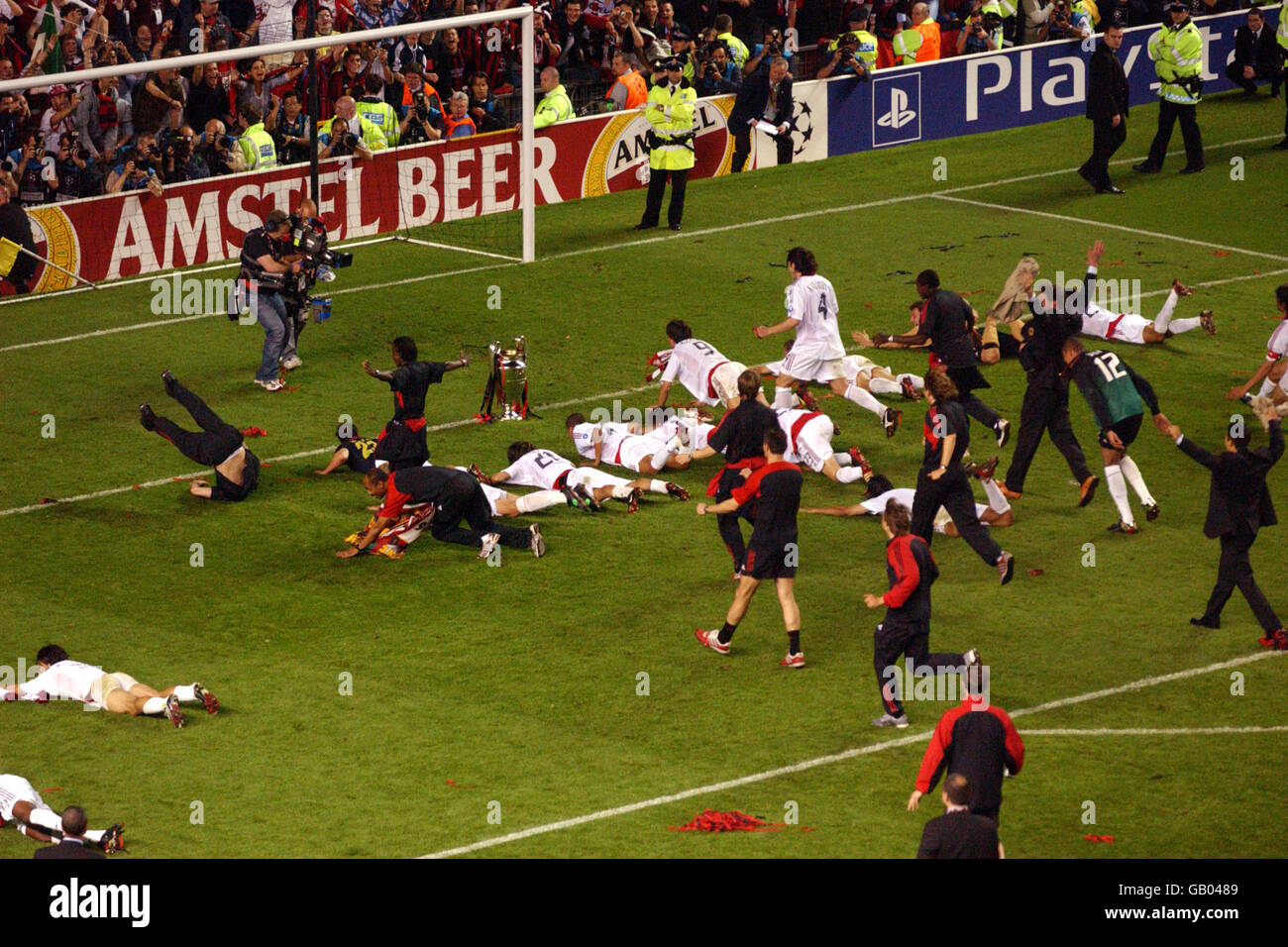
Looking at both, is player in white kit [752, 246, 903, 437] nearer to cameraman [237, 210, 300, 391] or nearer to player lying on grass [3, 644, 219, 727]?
cameraman [237, 210, 300, 391]

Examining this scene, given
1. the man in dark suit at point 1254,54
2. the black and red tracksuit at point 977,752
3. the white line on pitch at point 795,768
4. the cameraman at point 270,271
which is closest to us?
the black and red tracksuit at point 977,752

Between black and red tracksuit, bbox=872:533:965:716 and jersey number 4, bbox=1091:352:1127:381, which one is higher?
jersey number 4, bbox=1091:352:1127:381

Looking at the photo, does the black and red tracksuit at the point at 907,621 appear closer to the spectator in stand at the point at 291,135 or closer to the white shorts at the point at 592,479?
the white shorts at the point at 592,479

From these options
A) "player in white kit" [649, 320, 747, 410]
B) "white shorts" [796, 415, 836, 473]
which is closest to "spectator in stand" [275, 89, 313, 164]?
"player in white kit" [649, 320, 747, 410]

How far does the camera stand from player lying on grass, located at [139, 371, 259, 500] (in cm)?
1936

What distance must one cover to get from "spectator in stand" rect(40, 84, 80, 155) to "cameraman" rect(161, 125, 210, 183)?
1.19 meters

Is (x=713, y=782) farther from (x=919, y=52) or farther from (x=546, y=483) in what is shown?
(x=919, y=52)

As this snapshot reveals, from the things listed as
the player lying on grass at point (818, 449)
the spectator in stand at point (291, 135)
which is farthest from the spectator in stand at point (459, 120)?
the player lying on grass at point (818, 449)

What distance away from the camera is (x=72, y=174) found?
2636 centimetres

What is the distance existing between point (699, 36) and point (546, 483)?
16170 millimetres

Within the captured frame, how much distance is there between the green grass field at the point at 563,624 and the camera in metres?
13.5

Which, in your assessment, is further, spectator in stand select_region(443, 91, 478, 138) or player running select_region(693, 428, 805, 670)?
spectator in stand select_region(443, 91, 478, 138)

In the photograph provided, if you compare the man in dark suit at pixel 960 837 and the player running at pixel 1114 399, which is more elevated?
the player running at pixel 1114 399

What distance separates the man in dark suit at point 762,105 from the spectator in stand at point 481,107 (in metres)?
3.92
